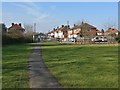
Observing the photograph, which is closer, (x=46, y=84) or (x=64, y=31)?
(x=46, y=84)

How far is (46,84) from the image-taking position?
10000mm

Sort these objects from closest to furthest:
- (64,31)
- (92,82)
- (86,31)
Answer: (92,82), (86,31), (64,31)

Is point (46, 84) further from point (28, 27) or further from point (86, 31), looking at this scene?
point (28, 27)

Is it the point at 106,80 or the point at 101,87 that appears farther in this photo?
Answer: the point at 106,80

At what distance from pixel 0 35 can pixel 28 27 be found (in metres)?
62.0

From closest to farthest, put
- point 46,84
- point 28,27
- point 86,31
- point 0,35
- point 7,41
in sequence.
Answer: point 46,84, point 0,35, point 7,41, point 86,31, point 28,27

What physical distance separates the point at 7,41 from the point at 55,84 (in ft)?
175

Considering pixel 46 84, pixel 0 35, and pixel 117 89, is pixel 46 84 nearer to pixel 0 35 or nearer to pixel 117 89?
pixel 117 89

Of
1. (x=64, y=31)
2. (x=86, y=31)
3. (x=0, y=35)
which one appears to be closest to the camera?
(x=0, y=35)

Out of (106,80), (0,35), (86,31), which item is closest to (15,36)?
(0,35)

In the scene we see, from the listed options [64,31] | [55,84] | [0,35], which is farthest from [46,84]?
[64,31]

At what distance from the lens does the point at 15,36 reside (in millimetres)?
72938

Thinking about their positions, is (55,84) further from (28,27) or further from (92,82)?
(28,27)

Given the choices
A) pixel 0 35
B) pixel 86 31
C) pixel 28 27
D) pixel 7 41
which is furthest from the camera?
pixel 28 27
